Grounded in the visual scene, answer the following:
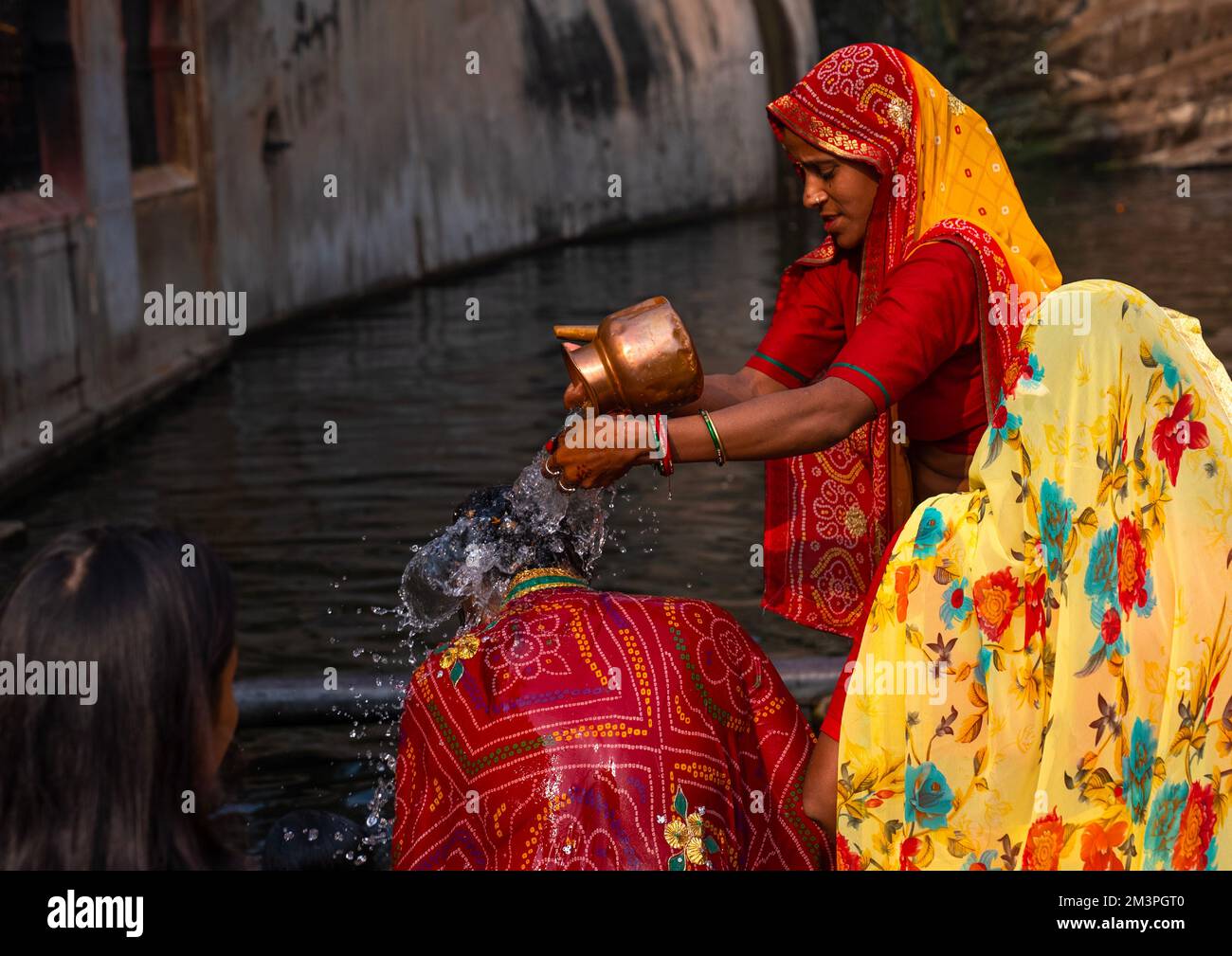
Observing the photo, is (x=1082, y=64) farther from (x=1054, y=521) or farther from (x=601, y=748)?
(x=601, y=748)

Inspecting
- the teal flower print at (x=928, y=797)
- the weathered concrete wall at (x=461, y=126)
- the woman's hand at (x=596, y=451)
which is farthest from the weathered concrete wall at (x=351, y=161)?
the teal flower print at (x=928, y=797)

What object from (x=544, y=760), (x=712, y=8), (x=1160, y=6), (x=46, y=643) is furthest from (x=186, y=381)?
(x=1160, y=6)

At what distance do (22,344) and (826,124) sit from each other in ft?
23.2

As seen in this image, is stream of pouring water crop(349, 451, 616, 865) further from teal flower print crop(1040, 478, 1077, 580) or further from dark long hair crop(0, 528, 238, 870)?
dark long hair crop(0, 528, 238, 870)

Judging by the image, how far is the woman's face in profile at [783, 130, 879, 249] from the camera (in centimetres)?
417

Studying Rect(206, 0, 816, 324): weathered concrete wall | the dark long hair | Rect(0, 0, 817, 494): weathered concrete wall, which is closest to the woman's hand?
the dark long hair

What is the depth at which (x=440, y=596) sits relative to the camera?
3721 mm

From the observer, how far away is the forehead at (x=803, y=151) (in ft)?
13.6

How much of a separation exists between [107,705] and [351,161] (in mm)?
15054

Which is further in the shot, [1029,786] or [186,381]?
[186,381]

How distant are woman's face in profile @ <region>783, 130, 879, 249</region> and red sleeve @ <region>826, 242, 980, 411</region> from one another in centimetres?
27

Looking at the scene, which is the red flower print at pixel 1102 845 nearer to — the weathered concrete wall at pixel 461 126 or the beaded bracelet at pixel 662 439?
Result: the beaded bracelet at pixel 662 439
